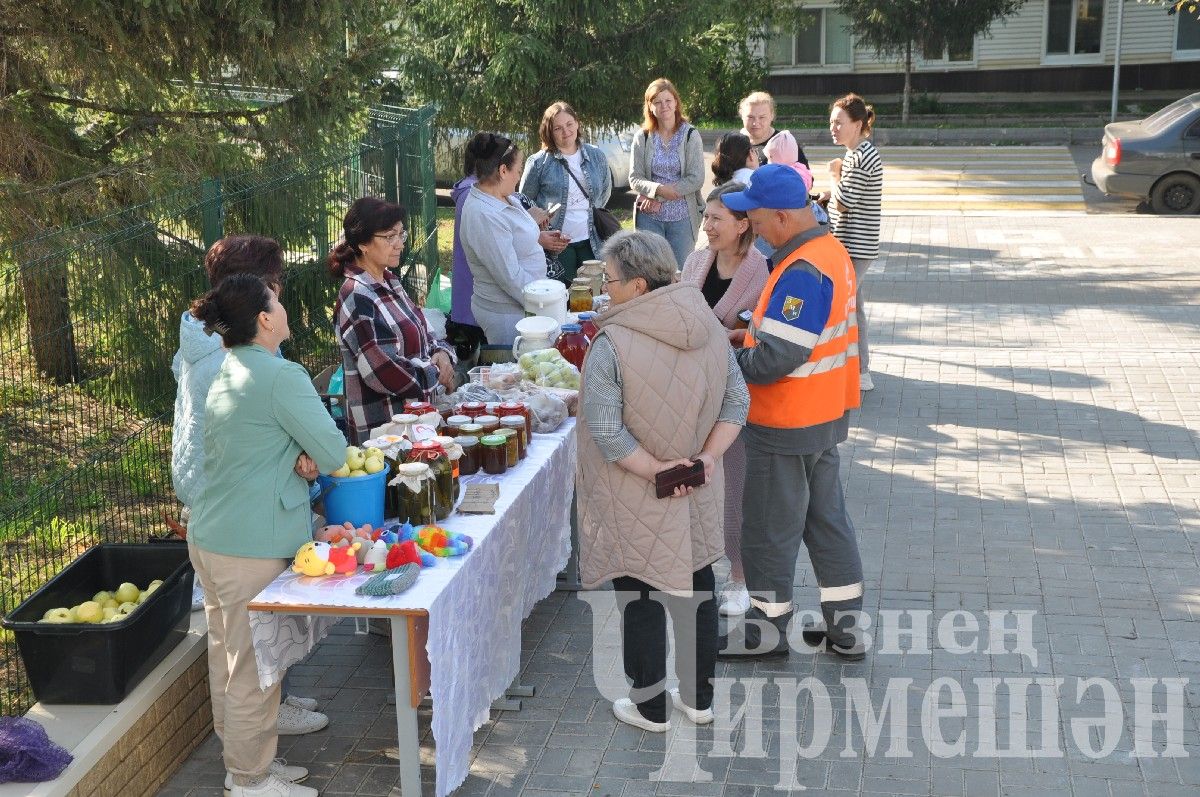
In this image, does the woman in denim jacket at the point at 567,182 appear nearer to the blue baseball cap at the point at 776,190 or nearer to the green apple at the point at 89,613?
the blue baseball cap at the point at 776,190

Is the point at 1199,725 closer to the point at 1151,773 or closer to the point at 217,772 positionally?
the point at 1151,773

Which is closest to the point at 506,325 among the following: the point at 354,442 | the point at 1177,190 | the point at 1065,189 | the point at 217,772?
the point at 354,442

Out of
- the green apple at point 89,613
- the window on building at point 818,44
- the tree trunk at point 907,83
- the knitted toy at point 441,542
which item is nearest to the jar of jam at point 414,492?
the knitted toy at point 441,542

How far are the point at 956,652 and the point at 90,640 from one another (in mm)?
3458

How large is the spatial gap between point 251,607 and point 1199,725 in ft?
11.5

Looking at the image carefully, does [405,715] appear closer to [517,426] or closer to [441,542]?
[441,542]

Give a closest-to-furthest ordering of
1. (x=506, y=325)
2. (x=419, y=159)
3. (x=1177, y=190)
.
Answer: (x=506, y=325) → (x=419, y=159) → (x=1177, y=190)

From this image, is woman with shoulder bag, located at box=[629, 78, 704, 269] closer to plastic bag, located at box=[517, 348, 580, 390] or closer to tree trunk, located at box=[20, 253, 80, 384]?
plastic bag, located at box=[517, 348, 580, 390]

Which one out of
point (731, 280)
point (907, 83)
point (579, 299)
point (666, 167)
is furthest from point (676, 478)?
point (907, 83)

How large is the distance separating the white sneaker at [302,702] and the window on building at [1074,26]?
98.5 feet

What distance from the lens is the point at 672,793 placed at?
4473 millimetres

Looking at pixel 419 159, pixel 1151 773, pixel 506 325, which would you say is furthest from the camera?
pixel 419 159

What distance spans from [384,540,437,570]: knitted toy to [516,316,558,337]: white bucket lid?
220 centimetres

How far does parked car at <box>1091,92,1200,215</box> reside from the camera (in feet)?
53.2
